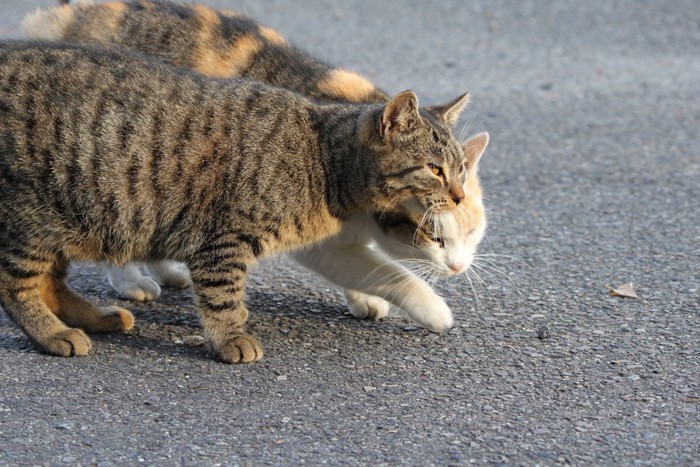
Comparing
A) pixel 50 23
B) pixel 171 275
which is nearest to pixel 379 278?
pixel 171 275

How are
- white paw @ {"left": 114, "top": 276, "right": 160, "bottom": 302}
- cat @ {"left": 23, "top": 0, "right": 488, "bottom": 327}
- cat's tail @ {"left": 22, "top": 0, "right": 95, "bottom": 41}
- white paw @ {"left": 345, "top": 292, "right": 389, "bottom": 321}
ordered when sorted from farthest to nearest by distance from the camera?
cat's tail @ {"left": 22, "top": 0, "right": 95, "bottom": 41}
white paw @ {"left": 114, "top": 276, "right": 160, "bottom": 302}
white paw @ {"left": 345, "top": 292, "right": 389, "bottom": 321}
cat @ {"left": 23, "top": 0, "right": 488, "bottom": 327}

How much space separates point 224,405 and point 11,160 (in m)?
1.34

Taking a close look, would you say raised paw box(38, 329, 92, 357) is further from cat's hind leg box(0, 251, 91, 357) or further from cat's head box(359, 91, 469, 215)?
cat's head box(359, 91, 469, 215)

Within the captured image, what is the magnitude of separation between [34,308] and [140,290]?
30.6 inches

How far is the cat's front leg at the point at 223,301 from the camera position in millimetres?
4305

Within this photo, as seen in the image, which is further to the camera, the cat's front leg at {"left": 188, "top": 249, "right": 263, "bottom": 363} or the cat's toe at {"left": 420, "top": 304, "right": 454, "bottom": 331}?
the cat's toe at {"left": 420, "top": 304, "right": 454, "bottom": 331}

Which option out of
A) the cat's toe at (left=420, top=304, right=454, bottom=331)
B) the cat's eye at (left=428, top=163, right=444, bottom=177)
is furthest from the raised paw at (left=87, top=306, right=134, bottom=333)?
the cat's eye at (left=428, top=163, right=444, bottom=177)

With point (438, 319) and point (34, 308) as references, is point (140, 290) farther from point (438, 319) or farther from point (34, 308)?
point (438, 319)

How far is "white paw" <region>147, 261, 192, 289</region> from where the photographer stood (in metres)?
5.29

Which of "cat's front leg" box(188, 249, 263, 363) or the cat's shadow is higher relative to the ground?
"cat's front leg" box(188, 249, 263, 363)

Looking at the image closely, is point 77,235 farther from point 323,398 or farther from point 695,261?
point 695,261

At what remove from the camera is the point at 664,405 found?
12.7 feet

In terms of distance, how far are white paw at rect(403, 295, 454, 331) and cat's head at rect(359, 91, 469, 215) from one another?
18.4 inches

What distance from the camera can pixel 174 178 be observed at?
4.34 m
